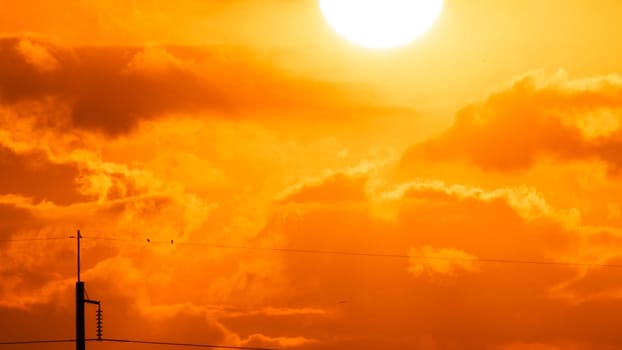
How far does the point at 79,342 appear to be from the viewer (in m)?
108

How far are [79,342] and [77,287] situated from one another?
17.9 feet

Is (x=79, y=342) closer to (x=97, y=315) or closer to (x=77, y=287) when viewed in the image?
(x=77, y=287)

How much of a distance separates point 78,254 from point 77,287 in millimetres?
6449

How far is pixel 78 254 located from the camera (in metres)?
117

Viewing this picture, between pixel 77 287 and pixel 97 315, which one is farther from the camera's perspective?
pixel 97 315

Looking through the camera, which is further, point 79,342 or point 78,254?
point 78,254

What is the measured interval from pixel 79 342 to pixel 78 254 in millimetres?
11403

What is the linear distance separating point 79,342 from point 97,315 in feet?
47.7

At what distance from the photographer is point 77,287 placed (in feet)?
365

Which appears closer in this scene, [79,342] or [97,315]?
[79,342]

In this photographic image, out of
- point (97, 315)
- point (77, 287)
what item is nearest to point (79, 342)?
point (77, 287)

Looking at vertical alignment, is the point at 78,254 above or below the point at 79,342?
above

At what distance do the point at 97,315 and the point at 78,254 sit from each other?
8.73 meters
